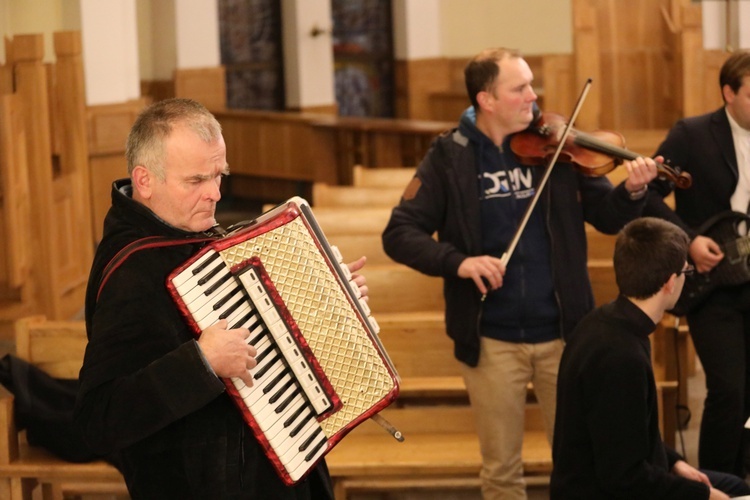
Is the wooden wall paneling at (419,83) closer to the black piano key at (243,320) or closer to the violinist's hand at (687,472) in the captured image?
the violinist's hand at (687,472)

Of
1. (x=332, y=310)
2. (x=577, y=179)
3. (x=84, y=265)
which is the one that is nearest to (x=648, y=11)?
(x=84, y=265)

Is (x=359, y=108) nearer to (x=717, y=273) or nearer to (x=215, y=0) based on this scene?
(x=215, y=0)

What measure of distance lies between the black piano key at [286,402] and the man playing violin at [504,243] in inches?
55.3

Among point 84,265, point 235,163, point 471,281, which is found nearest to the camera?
point 471,281

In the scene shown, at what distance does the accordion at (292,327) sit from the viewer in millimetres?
2314

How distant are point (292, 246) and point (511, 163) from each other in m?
1.66

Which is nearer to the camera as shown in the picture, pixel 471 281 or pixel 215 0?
pixel 471 281

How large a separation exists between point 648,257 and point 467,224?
89 cm

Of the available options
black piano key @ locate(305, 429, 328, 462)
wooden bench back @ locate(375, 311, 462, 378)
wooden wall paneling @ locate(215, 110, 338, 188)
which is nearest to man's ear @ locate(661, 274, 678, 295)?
black piano key @ locate(305, 429, 328, 462)

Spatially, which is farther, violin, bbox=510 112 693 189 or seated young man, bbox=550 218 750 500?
violin, bbox=510 112 693 189

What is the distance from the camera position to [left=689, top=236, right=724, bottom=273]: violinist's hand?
416 cm

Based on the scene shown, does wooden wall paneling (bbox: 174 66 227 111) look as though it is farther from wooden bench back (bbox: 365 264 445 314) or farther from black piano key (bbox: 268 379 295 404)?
black piano key (bbox: 268 379 295 404)

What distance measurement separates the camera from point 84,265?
7.36 metres

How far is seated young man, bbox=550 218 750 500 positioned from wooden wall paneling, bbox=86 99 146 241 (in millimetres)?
7029
